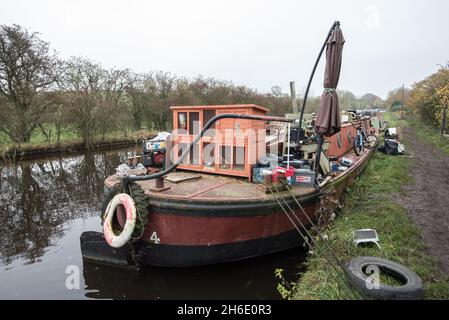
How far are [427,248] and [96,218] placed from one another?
814 cm

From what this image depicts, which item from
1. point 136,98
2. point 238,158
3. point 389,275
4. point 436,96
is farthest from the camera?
point 136,98

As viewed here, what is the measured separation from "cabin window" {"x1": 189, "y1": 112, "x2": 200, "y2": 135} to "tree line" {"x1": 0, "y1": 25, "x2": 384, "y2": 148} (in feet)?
54.5

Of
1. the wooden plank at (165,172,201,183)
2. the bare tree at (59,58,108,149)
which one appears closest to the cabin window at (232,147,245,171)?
the wooden plank at (165,172,201,183)

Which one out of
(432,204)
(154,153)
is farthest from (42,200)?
(432,204)

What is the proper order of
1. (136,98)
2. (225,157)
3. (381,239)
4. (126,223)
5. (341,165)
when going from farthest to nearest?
(136,98), (341,165), (225,157), (381,239), (126,223)

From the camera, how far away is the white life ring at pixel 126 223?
5035 millimetres

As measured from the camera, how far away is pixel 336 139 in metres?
10.7

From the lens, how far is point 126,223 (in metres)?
5.04

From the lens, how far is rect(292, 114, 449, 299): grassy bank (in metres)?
4.08

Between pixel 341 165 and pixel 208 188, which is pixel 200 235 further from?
pixel 341 165

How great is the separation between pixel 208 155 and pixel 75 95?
19.3 metres

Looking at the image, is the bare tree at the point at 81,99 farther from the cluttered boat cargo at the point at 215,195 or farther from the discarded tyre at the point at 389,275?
the discarded tyre at the point at 389,275

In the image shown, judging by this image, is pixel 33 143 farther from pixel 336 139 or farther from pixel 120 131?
pixel 336 139

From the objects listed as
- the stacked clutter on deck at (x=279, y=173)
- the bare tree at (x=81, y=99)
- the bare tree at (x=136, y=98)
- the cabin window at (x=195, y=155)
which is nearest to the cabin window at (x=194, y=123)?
the cabin window at (x=195, y=155)
